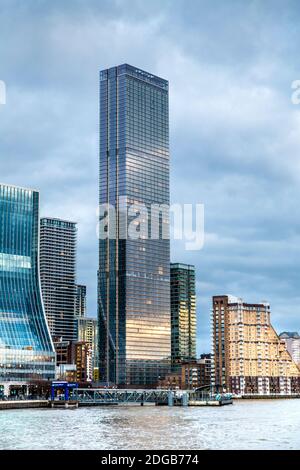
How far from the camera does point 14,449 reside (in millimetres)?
77188

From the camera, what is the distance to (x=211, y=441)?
8738cm
